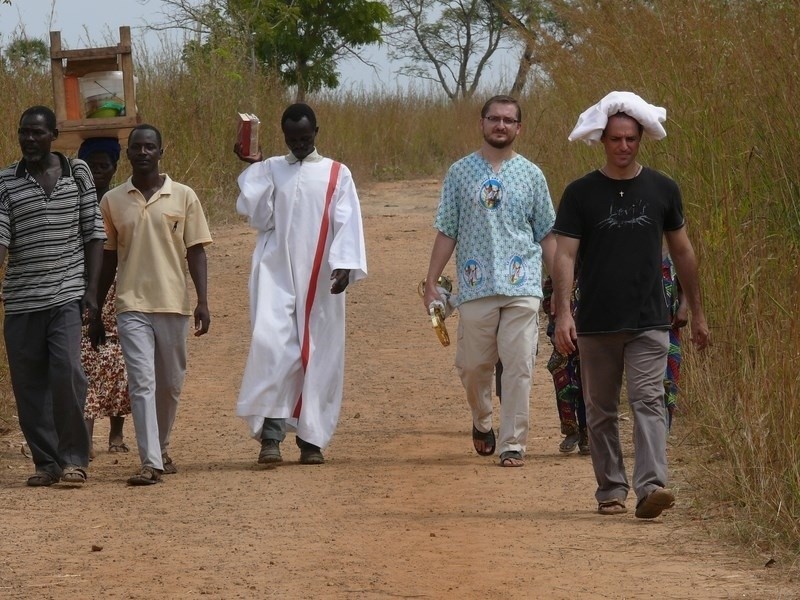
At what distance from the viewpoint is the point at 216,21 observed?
2055 cm

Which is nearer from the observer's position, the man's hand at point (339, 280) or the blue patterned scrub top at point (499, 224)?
the blue patterned scrub top at point (499, 224)

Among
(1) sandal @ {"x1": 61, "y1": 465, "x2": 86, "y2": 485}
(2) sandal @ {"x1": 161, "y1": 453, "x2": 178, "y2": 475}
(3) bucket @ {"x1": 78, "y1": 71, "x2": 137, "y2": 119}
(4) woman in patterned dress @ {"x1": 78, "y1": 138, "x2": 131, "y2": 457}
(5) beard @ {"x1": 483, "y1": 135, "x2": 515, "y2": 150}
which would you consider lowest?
(2) sandal @ {"x1": 161, "y1": 453, "x2": 178, "y2": 475}

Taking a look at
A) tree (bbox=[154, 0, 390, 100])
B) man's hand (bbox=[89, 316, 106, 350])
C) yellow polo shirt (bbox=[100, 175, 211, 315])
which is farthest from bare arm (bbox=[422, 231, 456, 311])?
tree (bbox=[154, 0, 390, 100])

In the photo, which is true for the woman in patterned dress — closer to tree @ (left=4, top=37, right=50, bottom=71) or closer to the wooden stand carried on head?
the wooden stand carried on head

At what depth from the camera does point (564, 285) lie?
242 inches

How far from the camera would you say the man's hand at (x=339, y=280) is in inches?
298

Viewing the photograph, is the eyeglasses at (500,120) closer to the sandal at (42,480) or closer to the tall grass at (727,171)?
the tall grass at (727,171)

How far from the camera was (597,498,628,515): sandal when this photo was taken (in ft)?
20.6

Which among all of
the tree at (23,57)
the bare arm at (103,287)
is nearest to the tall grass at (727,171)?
the tree at (23,57)

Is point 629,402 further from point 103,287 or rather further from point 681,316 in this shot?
point 103,287

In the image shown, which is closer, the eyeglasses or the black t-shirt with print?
the black t-shirt with print

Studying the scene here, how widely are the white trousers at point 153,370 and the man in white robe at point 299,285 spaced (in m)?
0.37

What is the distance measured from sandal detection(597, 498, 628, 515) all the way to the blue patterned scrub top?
4.58 feet

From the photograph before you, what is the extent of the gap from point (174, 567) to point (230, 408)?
4016mm
